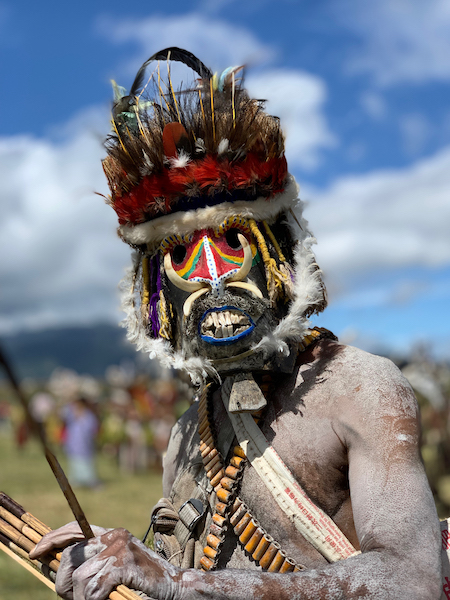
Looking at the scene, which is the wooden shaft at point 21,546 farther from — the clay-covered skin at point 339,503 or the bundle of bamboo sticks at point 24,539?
the clay-covered skin at point 339,503

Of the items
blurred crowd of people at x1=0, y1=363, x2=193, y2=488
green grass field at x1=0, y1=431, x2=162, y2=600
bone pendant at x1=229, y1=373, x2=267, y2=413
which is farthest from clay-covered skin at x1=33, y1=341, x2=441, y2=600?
blurred crowd of people at x1=0, y1=363, x2=193, y2=488

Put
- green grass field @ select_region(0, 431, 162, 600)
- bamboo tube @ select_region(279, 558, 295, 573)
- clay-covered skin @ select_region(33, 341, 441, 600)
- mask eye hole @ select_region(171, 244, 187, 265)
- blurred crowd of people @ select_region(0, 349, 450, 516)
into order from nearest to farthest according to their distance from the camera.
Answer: clay-covered skin @ select_region(33, 341, 441, 600) → bamboo tube @ select_region(279, 558, 295, 573) → mask eye hole @ select_region(171, 244, 187, 265) → green grass field @ select_region(0, 431, 162, 600) → blurred crowd of people @ select_region(0, 349, 450, 516)

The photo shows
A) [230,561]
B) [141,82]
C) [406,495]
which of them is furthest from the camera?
[141,82]

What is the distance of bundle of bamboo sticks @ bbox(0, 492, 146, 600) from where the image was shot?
2221 mm

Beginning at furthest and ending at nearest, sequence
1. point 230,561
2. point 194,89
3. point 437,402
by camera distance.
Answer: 1. point 437,402
2. point 194,89
3. point 230,561

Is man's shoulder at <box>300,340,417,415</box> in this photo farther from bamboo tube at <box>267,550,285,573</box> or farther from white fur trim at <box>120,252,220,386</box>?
bamboo tube at <box>267,550,285,573</box>

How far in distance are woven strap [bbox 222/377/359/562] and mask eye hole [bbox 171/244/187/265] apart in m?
0.73

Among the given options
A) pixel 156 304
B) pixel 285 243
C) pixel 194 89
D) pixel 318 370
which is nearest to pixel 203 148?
pixel 194 89

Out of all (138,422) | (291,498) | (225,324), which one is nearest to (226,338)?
(225,324)

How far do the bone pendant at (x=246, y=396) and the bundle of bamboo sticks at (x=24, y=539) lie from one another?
0.87 meters

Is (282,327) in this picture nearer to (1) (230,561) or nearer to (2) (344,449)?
(2) (344,449)

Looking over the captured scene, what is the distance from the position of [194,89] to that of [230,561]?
2.03 metres

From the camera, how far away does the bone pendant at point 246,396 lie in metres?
2.34

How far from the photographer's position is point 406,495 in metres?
1.88
